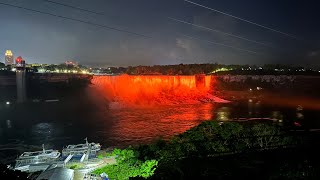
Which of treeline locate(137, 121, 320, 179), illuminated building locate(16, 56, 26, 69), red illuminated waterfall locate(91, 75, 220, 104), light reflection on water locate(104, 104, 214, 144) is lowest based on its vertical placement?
light reflection on water locate(104, 104, 214, 144)

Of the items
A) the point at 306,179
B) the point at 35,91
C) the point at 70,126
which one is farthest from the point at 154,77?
the point at 306,179

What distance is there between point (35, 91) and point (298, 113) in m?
58.9

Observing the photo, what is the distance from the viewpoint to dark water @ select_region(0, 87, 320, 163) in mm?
31297

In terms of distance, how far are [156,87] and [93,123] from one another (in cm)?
4345

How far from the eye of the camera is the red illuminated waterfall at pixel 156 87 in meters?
76.6

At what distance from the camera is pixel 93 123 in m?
41.8

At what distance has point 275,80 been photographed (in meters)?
102

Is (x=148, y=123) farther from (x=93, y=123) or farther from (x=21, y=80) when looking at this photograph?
(x=21, y=80)

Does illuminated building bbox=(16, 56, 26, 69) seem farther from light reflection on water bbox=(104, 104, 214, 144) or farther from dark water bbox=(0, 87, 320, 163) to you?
light reflection on water bbox=(104, 104, 214, 144)

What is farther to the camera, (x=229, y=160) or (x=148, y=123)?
(x=148, y=123)

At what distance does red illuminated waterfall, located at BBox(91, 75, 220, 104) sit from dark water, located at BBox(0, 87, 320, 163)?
632 inches

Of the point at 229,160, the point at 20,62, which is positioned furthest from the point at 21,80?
the point at 229,160

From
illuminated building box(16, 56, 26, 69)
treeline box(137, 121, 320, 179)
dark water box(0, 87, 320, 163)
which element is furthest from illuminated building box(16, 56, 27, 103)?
treeline box(137, 121, 320, 179)

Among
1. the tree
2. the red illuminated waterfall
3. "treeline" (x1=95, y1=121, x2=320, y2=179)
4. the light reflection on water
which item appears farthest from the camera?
the red illuminated waterfall
